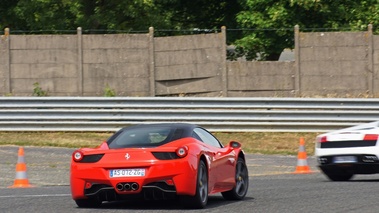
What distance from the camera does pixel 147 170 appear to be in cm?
1230

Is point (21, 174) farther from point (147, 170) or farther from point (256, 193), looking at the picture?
point (147, 170)

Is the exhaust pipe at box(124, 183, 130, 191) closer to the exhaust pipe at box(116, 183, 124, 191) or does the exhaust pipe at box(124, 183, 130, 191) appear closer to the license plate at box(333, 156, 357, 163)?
the exhaust pipe at box(116, 183, 124, 191)

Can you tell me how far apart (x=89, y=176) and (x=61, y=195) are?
2.52 m

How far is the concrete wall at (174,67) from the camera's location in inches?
1027

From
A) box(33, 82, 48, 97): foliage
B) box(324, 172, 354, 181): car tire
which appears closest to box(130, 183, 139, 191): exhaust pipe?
box(324, 172, 354, 181): car tire

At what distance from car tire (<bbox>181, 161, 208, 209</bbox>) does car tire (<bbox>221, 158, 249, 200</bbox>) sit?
1.22 meters

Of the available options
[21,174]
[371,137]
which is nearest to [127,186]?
[21,174]

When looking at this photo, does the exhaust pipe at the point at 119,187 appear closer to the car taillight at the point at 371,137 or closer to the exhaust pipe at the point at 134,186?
the exhaust pipe at the point at 134,186

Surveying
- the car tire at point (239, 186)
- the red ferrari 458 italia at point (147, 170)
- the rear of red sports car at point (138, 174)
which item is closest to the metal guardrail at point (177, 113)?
the car tire at point (239, 186)

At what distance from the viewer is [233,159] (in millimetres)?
14141

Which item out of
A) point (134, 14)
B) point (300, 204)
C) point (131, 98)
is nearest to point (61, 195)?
point (300, 204)

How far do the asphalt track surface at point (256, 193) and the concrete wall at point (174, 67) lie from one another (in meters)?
4.27

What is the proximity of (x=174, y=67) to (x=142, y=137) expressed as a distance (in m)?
13.3

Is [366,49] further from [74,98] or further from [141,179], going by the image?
[141,179]
